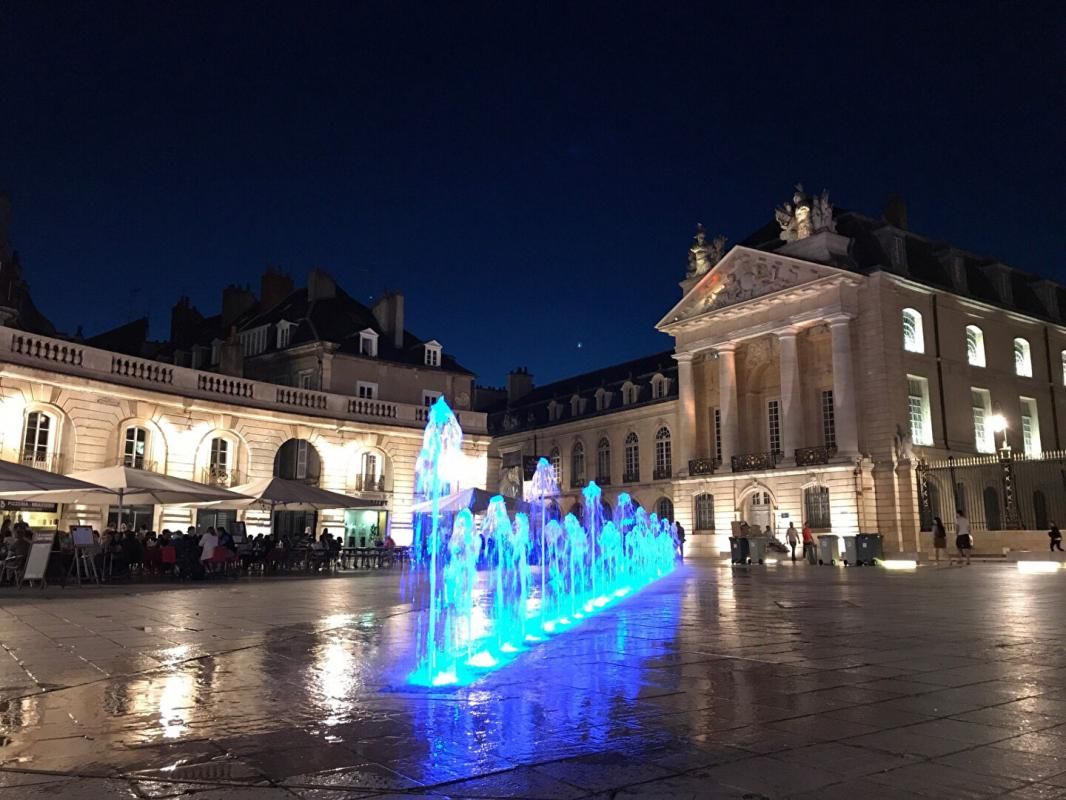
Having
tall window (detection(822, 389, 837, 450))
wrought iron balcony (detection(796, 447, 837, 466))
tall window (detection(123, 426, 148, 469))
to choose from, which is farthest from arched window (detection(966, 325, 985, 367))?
tall window (detection(123, 426, 148, 469))

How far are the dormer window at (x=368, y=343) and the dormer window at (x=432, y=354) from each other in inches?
123

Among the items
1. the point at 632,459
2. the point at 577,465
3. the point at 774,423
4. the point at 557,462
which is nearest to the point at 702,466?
the point at 774,423

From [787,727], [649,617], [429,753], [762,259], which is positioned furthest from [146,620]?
[762,259]

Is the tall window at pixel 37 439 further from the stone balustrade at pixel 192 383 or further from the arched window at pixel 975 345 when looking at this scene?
the arched window at pixel 975 345

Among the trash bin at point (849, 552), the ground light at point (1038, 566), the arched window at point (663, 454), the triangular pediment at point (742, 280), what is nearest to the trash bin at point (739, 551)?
the trash bin at point (849, 552)

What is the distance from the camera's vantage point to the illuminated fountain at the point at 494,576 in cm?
852

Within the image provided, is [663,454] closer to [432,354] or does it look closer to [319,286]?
[432,354]

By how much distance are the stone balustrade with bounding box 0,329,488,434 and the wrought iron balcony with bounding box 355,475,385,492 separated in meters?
2.18

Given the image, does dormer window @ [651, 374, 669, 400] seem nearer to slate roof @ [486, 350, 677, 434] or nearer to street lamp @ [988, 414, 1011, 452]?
slate roof @ [486, 350, 677, 434]

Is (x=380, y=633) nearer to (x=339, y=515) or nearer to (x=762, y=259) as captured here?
(x=339, y=515)

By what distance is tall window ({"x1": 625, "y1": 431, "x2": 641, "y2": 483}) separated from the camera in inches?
2138

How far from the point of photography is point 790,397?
40.1 metres

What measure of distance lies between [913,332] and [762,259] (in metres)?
7.91

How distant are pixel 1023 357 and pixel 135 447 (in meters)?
43.5
